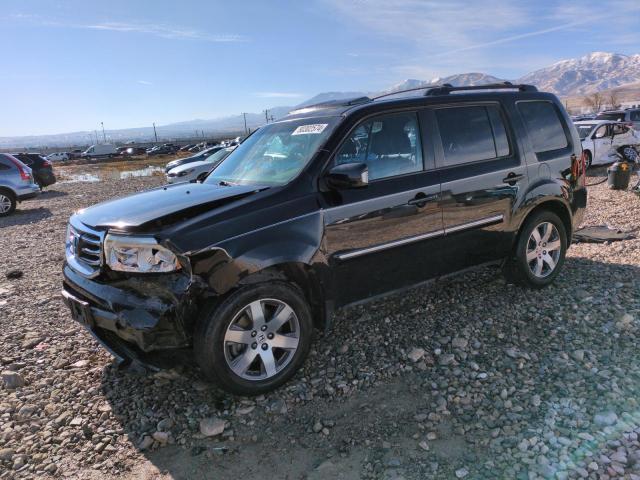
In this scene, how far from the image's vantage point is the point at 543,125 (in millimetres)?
4895

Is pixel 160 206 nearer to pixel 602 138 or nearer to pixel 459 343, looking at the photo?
pixel 459 343

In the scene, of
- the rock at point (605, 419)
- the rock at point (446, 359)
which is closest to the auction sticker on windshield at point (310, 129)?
the rock at point (446, 359)

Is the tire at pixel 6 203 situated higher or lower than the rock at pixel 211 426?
higher

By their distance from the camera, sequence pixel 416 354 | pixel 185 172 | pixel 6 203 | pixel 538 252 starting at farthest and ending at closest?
pixel 185 172, pixel 6 203, pixel 538 252, pixel 416 354

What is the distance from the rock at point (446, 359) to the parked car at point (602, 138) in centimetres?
1312

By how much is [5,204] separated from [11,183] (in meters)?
0.62

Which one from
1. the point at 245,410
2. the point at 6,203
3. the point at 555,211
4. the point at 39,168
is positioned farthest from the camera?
the point at 39,168

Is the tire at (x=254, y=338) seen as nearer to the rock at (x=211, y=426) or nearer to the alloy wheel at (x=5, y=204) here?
the rock at (x=211, y=426)

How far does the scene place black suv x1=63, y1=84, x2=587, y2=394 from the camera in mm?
3039

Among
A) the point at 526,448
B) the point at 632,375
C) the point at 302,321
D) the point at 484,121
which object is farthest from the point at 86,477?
the point at 484,121

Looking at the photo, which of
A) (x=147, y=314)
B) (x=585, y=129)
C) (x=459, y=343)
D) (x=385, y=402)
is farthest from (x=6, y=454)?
(x=585, y=129)

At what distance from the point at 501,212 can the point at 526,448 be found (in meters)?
2.34

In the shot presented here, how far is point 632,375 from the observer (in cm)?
338

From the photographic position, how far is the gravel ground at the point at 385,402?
2.73 m
